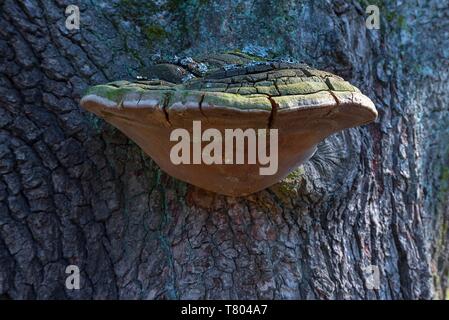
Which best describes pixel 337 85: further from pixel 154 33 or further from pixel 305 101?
pixel 154 33

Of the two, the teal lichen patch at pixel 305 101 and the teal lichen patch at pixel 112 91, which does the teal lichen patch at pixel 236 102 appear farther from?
the teal lichen patch at pixel 112 91

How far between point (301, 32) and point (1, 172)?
1068mm

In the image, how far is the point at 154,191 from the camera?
68.1 inches

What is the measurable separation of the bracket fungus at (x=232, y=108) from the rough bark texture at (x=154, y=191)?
A: 0.19 m

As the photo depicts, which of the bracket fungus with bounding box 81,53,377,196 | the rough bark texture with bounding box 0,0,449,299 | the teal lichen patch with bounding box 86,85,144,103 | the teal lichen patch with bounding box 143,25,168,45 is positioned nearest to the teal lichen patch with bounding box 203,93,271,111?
the bracket fungus with bounding box 81,53,377,196

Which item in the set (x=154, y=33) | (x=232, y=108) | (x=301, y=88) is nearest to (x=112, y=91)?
(x=232, y=108)

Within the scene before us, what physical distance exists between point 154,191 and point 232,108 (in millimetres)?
610

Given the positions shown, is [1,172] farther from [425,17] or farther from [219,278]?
[425,17]

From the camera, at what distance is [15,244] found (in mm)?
1696

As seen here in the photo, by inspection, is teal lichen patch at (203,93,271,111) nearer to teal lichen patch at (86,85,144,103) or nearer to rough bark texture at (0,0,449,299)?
teal lichen patch at (86,85,144,103)

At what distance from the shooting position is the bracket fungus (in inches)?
48.8

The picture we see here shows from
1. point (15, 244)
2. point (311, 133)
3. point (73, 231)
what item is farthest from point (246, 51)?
point (15, 244)

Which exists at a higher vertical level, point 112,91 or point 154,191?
point 112,91

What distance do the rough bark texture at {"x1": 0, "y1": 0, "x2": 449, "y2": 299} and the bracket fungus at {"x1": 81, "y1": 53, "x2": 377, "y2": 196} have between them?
0.63 feet
